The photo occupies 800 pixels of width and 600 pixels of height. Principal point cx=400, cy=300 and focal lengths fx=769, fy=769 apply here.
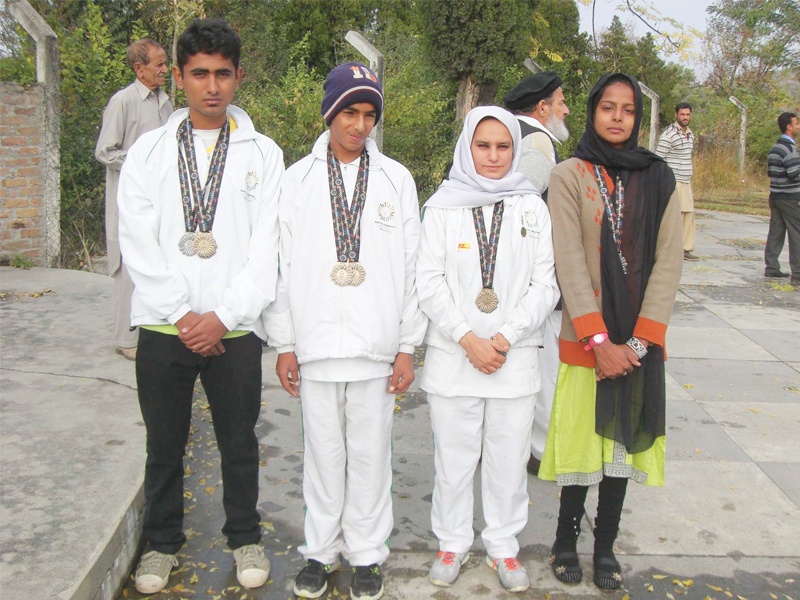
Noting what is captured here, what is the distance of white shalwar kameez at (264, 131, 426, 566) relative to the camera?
2.90 meters

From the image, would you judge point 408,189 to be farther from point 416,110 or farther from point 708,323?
point 416,110

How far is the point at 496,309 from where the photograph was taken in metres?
3.03

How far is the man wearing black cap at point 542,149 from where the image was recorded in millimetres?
3869

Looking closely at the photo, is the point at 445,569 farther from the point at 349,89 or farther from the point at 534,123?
the point at 534,123

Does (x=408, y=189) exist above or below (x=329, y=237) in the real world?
above

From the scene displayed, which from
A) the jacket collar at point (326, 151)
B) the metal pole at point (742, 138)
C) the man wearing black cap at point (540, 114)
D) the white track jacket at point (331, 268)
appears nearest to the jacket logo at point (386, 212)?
the white track jacket at point (331, 268)

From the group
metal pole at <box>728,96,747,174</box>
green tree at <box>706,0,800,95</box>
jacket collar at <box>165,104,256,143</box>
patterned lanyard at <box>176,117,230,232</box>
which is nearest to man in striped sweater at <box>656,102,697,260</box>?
jacket collar at <box>165,104,256,143</box>

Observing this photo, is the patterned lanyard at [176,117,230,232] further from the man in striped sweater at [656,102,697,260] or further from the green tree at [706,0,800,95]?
the green tree at [706,0,800,95]

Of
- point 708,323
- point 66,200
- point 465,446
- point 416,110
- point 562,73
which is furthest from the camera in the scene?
point 562,73

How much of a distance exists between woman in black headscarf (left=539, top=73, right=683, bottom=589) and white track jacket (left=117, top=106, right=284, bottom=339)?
1153mm

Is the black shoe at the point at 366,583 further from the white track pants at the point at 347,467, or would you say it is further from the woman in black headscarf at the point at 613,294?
the woman in black headscarf at the point at 613,294

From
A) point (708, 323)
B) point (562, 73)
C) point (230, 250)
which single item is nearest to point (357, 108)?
point (230, 250)

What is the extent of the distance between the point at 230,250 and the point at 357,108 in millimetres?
715

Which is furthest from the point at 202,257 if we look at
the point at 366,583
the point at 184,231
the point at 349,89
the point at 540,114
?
the point at 540,114
